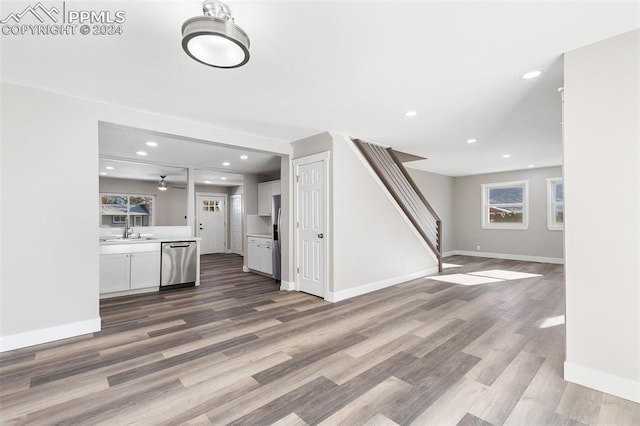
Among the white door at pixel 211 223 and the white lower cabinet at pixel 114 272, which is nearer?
the white lower cabinet at pixel 114 272

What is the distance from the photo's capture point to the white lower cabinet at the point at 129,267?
428 centimetres

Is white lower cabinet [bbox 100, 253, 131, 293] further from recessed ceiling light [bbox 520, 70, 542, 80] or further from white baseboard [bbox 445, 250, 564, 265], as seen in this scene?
white baseboard [bbox 445, 250, 564, 265]

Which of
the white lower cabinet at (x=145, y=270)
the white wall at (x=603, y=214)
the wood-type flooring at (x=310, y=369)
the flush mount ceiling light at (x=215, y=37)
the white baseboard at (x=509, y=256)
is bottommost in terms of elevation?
the wood-type flooring at (x=310, y=369)

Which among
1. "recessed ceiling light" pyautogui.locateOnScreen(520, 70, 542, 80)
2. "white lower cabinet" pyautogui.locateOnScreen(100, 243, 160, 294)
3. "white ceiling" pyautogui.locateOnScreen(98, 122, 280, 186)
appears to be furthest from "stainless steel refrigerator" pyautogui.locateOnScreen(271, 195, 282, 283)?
"recessed ceiling light" pyautogui.locateOnScreen(520, 70, 542, 80)

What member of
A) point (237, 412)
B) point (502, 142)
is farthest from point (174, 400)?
point (502, 142)

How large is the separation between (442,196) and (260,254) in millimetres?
5811

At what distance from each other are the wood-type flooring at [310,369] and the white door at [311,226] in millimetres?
575

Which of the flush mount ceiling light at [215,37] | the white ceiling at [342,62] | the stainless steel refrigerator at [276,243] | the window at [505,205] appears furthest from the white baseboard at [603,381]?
the window at [505,205]

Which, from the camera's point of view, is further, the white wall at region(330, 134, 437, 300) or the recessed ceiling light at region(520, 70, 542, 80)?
the white wall at region(330, 134, 437, 300)

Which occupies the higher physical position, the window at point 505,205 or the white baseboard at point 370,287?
the window at point 505,205

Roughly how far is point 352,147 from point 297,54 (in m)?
2.37

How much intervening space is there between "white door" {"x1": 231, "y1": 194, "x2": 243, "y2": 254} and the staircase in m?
5.98

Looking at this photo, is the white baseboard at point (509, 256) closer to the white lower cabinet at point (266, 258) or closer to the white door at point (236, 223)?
the white lower cabinet at point (266, 258)

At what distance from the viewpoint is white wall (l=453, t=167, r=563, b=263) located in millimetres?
7215
